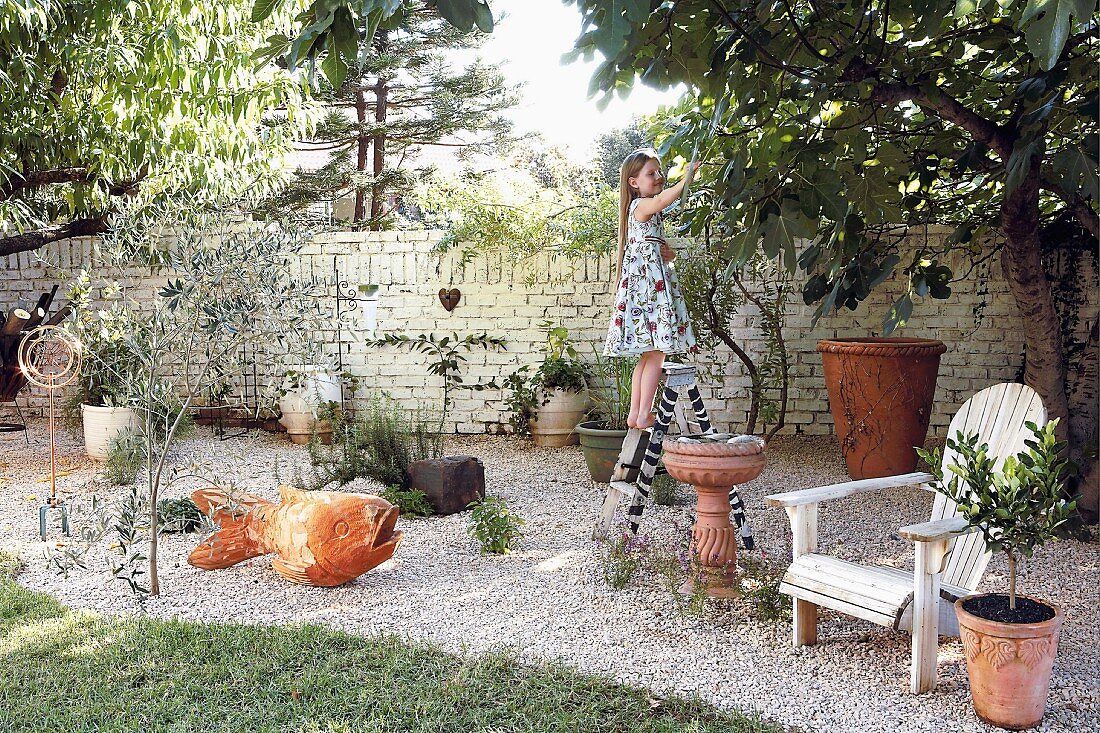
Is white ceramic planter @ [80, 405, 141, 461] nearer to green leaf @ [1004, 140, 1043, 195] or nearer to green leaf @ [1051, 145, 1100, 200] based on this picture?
green leaf @ [1004, 140, 1043, 195]

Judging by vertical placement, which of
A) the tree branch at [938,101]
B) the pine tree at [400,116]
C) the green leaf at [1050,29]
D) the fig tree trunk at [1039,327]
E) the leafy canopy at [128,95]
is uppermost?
the pine tree at [400,116]

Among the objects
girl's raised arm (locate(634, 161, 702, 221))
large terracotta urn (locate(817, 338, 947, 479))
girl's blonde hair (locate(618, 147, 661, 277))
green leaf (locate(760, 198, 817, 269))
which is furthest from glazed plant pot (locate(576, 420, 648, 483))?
green leaf (locate(760, 198, 817, 269))

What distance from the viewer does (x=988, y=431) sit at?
3195mm

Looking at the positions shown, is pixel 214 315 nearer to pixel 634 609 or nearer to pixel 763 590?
pixel 634 609

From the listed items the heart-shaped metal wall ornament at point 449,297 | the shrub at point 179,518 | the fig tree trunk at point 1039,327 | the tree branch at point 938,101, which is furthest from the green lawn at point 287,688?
the heart-shaped metal wall ornament at point 449,297

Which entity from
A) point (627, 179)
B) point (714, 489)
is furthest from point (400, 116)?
point (714, 489)

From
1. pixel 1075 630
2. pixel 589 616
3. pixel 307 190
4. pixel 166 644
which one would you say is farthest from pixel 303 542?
pixel 307 190

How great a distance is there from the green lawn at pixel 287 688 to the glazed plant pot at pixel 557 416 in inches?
146

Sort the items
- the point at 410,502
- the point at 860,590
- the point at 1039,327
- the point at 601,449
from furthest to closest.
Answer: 1. the point at 601,449
2. the point at 410,502
3. the point at 1039,327
4. the point at 860,590

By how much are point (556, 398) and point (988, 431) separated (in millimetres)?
3787

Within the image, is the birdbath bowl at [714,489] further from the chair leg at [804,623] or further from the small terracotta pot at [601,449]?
the small terracotta pot at [601,449]

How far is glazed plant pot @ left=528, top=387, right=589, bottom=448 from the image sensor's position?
6.68 metres

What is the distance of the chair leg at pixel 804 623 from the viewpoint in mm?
2939

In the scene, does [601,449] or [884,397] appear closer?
[884,397]
